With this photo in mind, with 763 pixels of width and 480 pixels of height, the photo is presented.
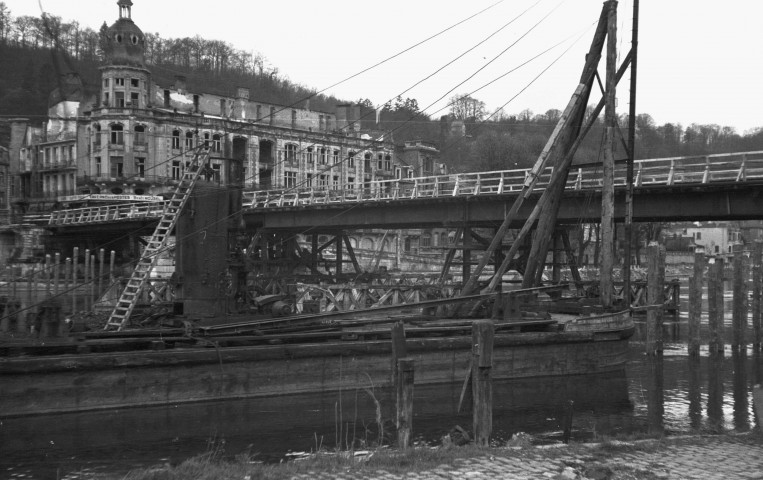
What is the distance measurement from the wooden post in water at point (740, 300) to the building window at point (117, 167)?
60.4 metres

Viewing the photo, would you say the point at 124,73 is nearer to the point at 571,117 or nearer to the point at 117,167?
the point at 117,167

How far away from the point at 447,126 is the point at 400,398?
13246cm

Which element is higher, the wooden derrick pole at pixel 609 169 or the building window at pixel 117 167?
the building window at pixel 117 167

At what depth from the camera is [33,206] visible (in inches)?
3091

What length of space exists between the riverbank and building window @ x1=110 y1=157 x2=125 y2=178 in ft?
218

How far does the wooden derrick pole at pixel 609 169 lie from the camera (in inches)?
951

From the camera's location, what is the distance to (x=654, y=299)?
1131 inches

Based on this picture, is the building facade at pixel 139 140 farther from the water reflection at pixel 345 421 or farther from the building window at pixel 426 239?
the water reflection at pixel 345 421

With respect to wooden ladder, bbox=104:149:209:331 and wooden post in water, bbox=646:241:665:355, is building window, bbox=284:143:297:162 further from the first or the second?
wooden ladder, bbox=104:149:209:331

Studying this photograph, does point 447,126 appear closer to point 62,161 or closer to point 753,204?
point 62,161

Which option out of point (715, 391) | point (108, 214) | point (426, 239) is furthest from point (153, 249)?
point (426, 239)

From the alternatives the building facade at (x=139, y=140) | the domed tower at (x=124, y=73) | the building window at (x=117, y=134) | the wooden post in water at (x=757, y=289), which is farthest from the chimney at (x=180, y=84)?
the wooden post in water at (x=757, y=289)

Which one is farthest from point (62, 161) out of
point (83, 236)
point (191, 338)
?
point (191, 338)

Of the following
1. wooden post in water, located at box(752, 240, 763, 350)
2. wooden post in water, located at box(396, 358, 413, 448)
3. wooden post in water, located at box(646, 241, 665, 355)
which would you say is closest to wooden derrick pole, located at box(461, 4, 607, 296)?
wooden post in water, located at box(646, 241, 665, 355)
